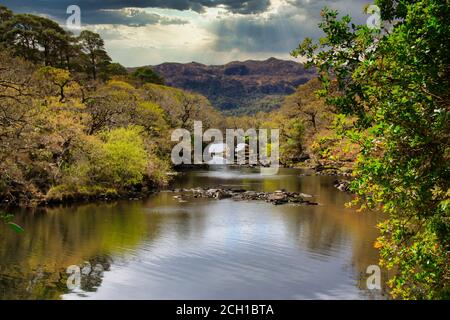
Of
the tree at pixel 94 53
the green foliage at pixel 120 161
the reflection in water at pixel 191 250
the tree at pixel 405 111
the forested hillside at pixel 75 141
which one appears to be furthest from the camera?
the tree at pixel 94 53

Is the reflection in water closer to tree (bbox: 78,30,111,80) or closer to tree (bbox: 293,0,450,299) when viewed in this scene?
tree (bbox: 293,0,450,299)

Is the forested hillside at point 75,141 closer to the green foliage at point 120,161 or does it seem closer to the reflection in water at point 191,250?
the green foliage at point 120,161

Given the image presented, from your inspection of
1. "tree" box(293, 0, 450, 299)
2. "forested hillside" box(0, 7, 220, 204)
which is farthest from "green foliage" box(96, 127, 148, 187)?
"tree" box(293, 0, 450, 299)

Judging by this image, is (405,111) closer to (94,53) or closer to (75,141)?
(75,141)

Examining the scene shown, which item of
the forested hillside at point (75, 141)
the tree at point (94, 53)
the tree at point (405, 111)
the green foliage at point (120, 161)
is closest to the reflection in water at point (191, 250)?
Result: the forested hillside at point (75, 141)

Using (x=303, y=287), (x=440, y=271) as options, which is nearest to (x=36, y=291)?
(x=303, y=287)

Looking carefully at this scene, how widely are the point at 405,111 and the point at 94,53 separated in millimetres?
97945

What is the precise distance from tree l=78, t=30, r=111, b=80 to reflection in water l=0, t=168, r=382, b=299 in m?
63.7

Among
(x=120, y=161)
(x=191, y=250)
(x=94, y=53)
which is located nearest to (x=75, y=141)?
(x=120, y=161)

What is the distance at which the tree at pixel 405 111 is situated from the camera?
10180mm

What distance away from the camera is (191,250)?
27328 mm

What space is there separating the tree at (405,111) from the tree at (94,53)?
89.2 meters

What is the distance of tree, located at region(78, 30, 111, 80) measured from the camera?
319 ft

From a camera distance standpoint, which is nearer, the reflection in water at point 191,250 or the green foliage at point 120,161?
the reflection in water at point 191,250
